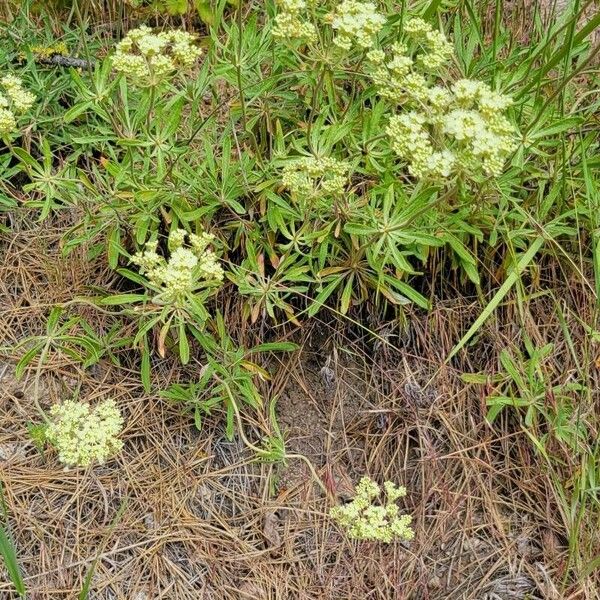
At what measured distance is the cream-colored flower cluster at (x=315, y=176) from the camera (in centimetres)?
230

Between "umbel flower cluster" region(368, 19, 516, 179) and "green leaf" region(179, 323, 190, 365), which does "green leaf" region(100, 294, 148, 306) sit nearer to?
"green leaf" region(179, 323, 190, 365)

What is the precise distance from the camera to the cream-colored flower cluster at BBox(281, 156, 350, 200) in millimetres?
2301

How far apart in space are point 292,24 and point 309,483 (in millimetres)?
1595

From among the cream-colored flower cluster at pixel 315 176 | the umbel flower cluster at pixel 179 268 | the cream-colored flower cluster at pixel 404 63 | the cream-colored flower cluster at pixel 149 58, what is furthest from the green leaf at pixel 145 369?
the cream-colored flower cluster at pixel 404 63

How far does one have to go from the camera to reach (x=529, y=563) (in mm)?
2457

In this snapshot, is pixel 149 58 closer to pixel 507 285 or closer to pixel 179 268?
pixel 179 268

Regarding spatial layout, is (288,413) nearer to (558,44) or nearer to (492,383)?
(492,383)

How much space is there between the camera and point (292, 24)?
230 cm

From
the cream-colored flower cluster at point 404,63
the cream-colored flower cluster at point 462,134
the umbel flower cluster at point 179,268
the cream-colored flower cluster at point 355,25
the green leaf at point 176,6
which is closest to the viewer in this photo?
the cream-colored flower cluster at point 462,134

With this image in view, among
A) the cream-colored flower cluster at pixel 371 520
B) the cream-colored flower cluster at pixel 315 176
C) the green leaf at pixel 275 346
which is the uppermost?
the cream-colored flower cluster at pixel 315 176

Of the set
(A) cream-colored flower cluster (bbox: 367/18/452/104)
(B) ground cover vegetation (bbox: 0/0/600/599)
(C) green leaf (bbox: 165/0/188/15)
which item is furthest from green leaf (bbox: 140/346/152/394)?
(C) green leaf (bbox: 165/0/188/15)

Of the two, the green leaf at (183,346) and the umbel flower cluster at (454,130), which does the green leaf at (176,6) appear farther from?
the green leaf at (183,346)

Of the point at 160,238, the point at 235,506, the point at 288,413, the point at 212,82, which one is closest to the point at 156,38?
the point at 212,82

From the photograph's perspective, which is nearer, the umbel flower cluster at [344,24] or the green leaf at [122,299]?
the umbel flower cluster at [344,24]
